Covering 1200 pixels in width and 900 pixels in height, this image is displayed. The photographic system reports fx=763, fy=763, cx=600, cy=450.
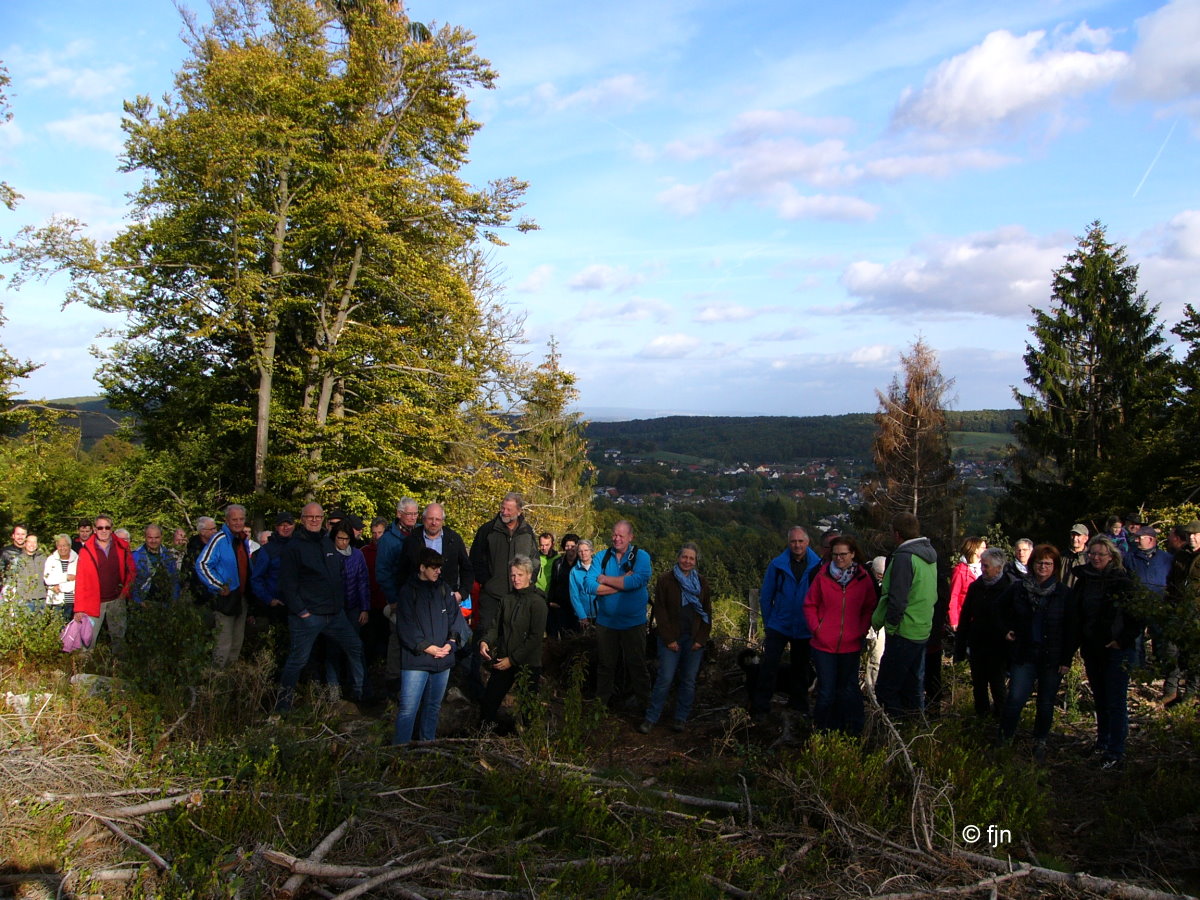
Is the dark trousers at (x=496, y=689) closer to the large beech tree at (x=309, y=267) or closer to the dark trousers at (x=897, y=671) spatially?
the dark trousers at (x=897, y=671)

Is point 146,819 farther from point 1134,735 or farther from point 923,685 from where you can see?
point 1134,735

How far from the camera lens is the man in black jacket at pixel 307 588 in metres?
6.21

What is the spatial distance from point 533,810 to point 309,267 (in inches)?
731

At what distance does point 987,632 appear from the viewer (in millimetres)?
6164

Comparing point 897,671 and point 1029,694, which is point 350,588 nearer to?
point 897,671

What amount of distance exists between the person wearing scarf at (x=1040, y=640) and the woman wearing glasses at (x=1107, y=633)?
107 mm

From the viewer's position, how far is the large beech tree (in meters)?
17.4

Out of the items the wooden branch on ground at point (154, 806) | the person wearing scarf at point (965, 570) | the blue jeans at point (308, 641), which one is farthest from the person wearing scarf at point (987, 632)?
the wooden branch on ground at point (154, 806)

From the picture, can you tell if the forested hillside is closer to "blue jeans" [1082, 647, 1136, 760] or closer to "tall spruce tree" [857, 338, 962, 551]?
"tall spruce tree" [857, 338, 962, 551]

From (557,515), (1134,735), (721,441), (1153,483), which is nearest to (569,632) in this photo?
(1134,735)

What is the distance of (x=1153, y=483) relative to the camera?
73.0ft

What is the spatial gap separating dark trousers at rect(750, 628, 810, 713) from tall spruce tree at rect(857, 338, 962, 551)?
89.6 feet
